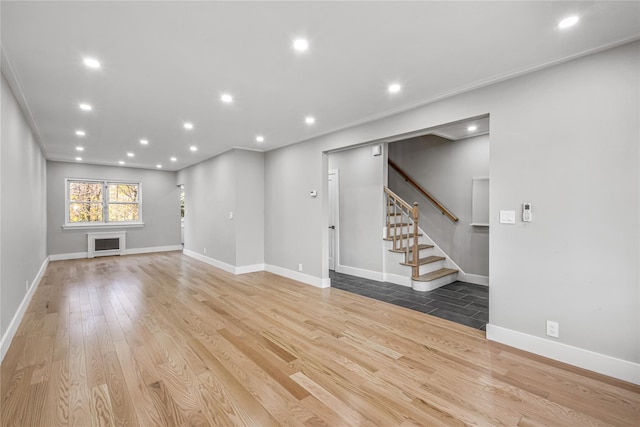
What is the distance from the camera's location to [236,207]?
579 centimetres

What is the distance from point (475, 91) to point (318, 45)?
176 centimetres

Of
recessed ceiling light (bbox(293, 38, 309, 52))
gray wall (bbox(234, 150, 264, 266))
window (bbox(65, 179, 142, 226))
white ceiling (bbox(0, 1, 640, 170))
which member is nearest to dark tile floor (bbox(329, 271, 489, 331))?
gray wall (bbox(234, 150, 264, 266))

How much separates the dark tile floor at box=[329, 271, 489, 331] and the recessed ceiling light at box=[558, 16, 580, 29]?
9.04 feet

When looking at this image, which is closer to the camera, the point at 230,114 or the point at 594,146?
the point at 594,146

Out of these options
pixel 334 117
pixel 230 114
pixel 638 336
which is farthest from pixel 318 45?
pixel 638 336

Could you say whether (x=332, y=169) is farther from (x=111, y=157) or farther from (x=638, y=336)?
(x=111, y=157)

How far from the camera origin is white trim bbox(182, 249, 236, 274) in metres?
5.95

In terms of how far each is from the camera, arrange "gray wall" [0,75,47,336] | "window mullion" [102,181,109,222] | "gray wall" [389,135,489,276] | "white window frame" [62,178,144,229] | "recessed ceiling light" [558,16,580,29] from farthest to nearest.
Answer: "window mullion" [102,181,109,222]
"white window frame" [62,178,144,229]
"gray wall" [389,135,489,276]
"gray wall" [0,75,47,336]
"recessed ceiling light" [558,16,580,29]

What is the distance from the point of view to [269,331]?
10.1 feet

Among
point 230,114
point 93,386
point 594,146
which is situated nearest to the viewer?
point 93,386

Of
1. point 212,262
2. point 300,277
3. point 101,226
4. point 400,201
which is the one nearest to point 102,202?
point 101,226

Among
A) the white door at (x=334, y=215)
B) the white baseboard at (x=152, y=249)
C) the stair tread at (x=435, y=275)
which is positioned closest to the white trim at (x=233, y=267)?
the white door at (x=334, y=215)

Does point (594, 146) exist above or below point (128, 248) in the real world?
above

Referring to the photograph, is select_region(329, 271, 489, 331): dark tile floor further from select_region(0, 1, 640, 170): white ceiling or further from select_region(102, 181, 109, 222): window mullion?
select_region(102, 181, 109, 222): window mullion
